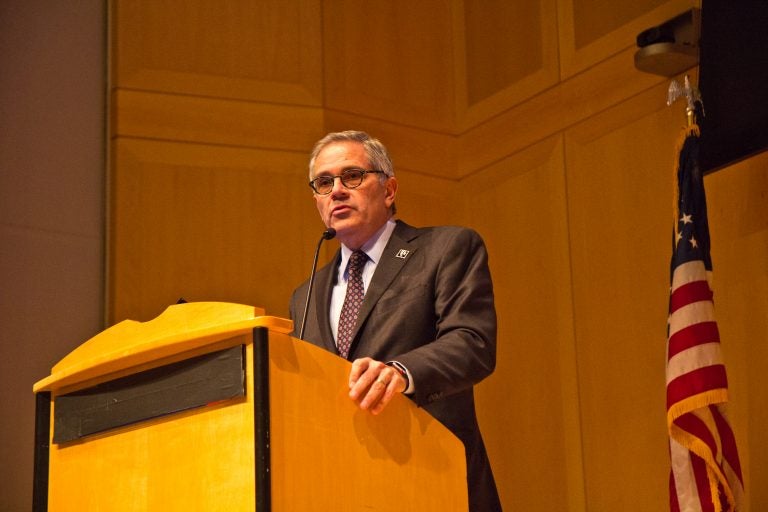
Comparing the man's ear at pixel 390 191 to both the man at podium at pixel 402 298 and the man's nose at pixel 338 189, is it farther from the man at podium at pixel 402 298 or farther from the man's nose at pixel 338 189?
the man's nose at pixel 338 189

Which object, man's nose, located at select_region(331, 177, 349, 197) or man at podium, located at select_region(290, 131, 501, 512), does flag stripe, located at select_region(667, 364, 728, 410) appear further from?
man's nose, located at select_region(331, 177, 349, 197)

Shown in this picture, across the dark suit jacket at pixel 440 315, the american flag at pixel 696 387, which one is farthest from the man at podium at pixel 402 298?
the american flag at pixel 696 387

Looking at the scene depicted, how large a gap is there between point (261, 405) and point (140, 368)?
1.06 feet

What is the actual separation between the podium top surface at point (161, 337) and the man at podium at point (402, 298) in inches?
14.8

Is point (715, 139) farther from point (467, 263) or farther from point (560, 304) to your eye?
point (467, 263)

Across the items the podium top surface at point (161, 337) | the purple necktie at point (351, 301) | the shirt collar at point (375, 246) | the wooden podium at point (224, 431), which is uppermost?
the shirt collar at point (375, 246)

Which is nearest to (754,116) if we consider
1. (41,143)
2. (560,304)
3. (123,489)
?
(560,304)

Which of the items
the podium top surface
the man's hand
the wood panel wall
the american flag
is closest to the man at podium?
the man's hand

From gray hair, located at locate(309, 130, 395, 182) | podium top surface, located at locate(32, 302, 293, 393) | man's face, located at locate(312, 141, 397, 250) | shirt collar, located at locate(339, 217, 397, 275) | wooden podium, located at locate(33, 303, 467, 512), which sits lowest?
wooden podium, located at locate(33, 303, 467, 512)

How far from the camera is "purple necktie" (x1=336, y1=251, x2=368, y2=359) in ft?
8.39

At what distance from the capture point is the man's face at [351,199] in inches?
110

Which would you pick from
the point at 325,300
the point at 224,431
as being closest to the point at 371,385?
the point at 224,431

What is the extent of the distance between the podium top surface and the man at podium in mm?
376

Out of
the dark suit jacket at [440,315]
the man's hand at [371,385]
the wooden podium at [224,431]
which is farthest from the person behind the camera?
the dark suit jacket at [440,315]
